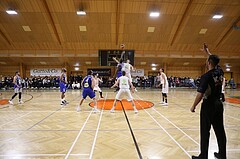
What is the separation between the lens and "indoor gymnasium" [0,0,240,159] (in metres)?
3.86

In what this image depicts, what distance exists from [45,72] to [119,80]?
75.7ft

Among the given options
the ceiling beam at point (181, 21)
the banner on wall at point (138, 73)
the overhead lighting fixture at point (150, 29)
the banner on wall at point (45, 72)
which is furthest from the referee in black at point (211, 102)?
the banner on wall at point (45, 72)

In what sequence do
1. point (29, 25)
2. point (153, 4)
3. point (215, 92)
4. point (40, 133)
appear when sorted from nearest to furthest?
1. point (215, 92)
2. point (40, 133)
3. point (153, 4)
4. point (29, 25)

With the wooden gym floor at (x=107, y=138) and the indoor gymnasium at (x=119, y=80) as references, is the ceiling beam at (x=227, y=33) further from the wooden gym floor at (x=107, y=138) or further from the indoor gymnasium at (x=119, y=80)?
the wooden gym floor at (x=107, y=138)

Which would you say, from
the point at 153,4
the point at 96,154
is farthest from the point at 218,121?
the point at 153,4

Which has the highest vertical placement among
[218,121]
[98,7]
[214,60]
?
[98,7]

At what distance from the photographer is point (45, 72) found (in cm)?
2792

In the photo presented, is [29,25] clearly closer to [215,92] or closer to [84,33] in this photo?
[84,33]

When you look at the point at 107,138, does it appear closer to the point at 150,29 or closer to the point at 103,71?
the point at 150,29

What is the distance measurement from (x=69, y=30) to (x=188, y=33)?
14176 mm

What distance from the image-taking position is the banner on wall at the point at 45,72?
2786cm

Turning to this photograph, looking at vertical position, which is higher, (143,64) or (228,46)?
(228,46)

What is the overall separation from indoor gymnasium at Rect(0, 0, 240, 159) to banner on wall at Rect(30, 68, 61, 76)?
6.2 inches

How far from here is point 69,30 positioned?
20.9 metres
